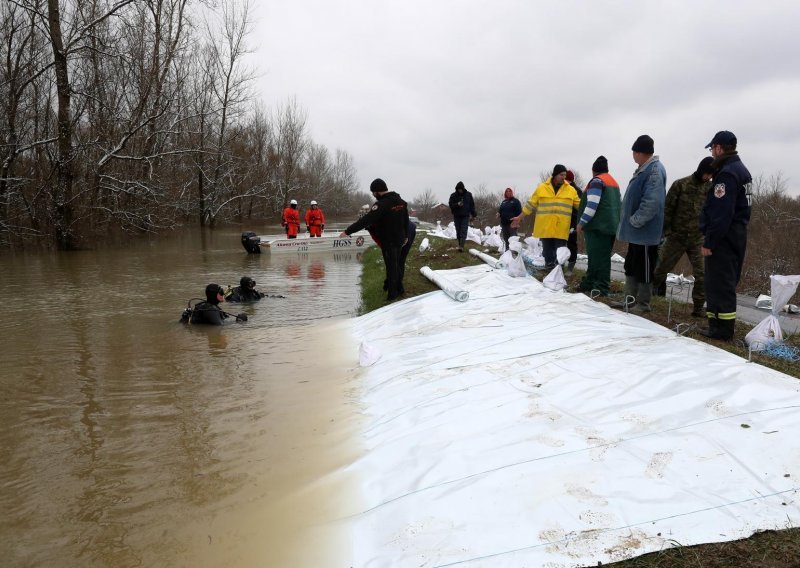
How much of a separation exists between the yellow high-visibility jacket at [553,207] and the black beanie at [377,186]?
2476 mm

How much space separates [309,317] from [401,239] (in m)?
2.11

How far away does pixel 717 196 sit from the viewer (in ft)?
16.0

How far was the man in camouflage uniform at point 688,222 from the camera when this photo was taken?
6.37 meters

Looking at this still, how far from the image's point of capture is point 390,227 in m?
8.58

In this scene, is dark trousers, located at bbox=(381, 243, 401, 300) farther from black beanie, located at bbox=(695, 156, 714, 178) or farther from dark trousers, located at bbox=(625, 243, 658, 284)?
black beanie, located at bbox=(695, 156, 714, 178)

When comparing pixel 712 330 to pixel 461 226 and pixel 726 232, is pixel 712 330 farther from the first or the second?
pixel 461 226

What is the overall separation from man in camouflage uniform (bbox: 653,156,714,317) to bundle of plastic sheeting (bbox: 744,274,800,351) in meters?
1.70

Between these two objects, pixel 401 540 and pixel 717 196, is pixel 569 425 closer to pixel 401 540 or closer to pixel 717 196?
pixel 401 540

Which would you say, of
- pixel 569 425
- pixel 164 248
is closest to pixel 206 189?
pixel 164 248

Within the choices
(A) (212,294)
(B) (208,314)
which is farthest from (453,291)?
(A) (212,294)

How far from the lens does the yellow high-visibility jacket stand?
8727mm

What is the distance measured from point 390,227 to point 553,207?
287 cm

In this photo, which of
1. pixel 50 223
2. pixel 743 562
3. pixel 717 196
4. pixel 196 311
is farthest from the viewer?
pixel 50 223

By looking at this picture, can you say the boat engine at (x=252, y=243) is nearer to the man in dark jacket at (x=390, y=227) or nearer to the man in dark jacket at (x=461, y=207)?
the man in dark jacket at (x=461, y=207)
